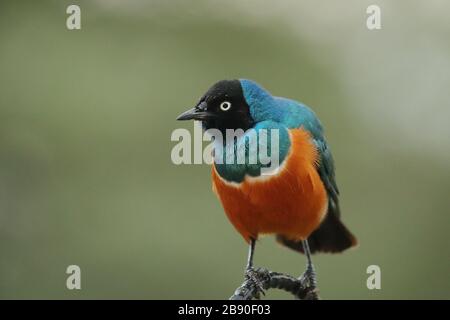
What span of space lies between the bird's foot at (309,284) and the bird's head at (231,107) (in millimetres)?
1195

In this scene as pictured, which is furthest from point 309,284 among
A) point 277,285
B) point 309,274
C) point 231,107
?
point 231,107

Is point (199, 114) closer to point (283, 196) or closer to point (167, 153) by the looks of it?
point (283, 196)

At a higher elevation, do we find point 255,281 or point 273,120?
point 273,120

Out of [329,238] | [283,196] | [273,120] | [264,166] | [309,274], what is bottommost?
[309,274]

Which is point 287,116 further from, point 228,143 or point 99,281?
point 99,281

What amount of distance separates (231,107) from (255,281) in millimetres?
1224

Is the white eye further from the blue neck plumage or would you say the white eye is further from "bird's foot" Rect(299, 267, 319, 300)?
"bird's foot" Rect(299, 267, 319, 300)

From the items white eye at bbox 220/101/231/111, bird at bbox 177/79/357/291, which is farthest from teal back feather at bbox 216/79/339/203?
white eye at bbox 220/101/231/111

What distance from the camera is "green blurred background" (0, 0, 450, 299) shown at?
Result: 856 cm

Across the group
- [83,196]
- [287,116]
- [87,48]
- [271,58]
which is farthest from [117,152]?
[287,116]

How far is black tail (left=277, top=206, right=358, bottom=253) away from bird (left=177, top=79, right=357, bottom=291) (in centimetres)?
47

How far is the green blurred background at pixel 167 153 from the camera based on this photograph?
8562 mm

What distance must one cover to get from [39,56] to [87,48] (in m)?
0.58

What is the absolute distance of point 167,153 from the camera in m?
8.68
